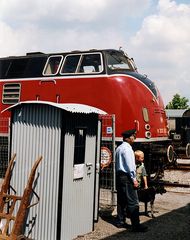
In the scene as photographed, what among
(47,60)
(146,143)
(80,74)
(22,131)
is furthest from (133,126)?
(22,131)

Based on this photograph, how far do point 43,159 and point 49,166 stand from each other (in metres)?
0.15

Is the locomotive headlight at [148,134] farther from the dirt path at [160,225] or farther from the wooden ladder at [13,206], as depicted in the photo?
the wooden ladder at [13,206]

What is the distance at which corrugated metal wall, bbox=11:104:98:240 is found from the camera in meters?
5.73

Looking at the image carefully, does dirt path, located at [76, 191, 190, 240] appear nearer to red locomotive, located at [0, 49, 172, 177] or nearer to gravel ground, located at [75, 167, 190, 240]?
gravel ground, located at [75, 167, 190, 240]

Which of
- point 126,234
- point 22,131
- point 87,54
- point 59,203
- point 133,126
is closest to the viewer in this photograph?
point 59,203

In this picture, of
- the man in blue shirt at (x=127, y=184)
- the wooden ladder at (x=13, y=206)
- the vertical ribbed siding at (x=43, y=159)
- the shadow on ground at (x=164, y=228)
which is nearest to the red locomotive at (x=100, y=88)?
the shadow on ground at (x=164, y=228)

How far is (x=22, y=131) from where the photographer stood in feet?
20.0

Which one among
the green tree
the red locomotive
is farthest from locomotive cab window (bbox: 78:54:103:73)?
the green tree

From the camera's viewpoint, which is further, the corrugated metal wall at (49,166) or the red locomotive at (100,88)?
the red locomotive at (100,88)

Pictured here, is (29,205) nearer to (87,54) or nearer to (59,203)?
(59,203)

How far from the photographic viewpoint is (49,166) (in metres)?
5.78

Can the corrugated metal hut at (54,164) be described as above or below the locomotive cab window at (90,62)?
below

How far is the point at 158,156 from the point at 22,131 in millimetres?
5279

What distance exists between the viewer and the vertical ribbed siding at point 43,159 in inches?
226
